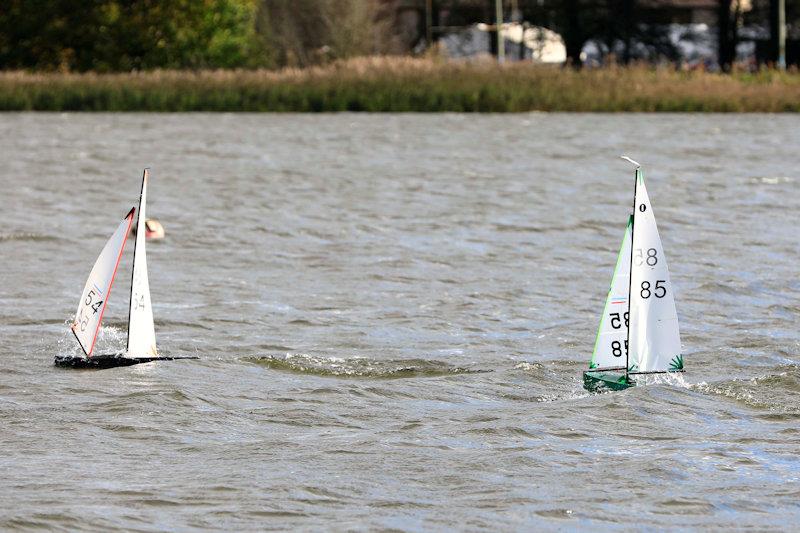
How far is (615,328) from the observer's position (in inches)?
667

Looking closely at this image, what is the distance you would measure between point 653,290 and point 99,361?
17.3 ft

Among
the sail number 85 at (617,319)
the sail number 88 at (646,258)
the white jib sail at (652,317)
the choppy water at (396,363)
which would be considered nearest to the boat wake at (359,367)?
the choppy water at (396,363)

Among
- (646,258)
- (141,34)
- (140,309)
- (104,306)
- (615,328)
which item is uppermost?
(141,34)

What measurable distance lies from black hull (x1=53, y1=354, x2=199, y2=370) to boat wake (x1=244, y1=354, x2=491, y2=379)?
1.12 meters

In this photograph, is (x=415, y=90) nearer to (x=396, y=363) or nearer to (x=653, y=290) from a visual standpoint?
(x=396, y=363)

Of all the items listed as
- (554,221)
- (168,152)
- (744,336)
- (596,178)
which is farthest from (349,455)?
(168,152)

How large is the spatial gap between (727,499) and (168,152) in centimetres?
3562

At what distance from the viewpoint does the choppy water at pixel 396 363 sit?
13211 millimetres

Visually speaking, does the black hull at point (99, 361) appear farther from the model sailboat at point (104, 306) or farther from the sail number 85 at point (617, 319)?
the sail number 85 at point (617, 319)

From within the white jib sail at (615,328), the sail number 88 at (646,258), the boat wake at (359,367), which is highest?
the sail number 88 at (646,258)

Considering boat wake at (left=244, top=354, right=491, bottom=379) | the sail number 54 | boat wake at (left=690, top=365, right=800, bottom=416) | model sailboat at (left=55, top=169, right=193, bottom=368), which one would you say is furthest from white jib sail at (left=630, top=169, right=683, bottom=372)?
the sail number 54

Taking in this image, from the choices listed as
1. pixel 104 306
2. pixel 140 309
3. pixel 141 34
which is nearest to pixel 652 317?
pixel 140 309

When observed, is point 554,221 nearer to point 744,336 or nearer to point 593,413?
point 744,336

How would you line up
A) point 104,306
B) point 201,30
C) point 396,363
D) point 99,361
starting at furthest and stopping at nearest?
point 201,30
point 396,363
point 99,361
point 104,306
